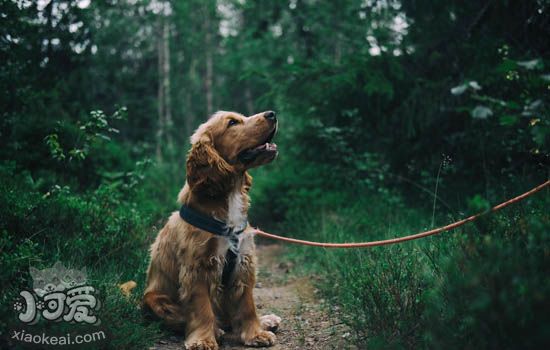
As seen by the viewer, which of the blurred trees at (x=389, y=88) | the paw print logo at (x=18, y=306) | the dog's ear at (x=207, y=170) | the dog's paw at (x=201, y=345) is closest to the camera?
the paw print logo at (x=18, y=306)

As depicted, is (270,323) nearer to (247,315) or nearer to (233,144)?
(247,315)

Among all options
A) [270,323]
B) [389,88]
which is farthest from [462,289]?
[389,88]

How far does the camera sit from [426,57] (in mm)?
6316

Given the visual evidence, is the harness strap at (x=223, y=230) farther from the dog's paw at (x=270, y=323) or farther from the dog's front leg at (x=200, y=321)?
the dog's paw at (x=270, y=323)

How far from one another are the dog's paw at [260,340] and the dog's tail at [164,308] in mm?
596

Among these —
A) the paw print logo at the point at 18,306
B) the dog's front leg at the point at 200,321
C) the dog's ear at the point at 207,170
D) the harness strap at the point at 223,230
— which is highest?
the dog's ear at the point at 207,170

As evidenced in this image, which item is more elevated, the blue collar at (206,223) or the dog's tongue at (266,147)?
the dog's tongue at (266,147)

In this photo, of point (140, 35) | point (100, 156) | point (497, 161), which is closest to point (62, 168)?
point (100, 156)

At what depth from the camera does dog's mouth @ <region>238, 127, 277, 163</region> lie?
3.67m

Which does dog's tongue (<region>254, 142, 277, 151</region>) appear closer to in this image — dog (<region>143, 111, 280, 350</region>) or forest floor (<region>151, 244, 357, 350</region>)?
dog (<region>143, 111, 280, 350</region>)

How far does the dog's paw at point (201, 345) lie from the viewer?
10.5 ft

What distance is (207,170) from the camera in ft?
11.4

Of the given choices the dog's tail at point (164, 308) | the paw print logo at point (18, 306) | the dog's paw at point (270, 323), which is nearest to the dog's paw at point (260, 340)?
the dog's paw at point (270, 323)

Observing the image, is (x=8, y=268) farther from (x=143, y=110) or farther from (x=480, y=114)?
(x=143, y=110)
